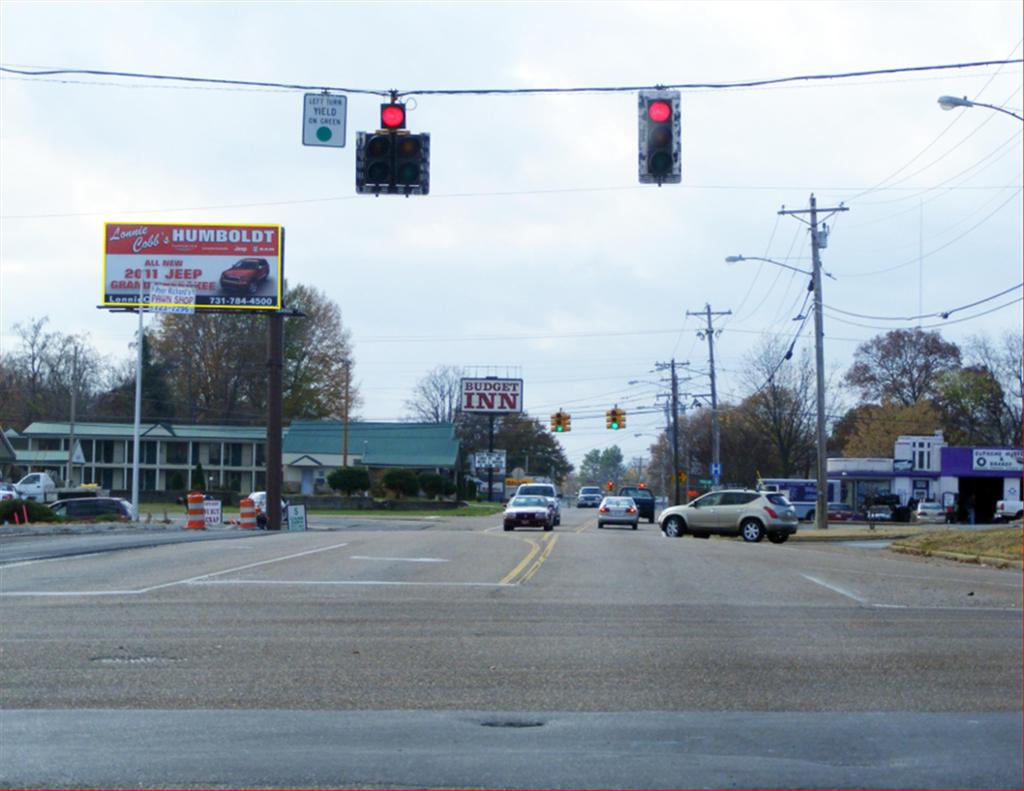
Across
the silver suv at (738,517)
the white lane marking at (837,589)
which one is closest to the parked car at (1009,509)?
the silver suv at (738,517)

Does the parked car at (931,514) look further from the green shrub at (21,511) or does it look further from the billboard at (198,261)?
the green shrub at (21,511)

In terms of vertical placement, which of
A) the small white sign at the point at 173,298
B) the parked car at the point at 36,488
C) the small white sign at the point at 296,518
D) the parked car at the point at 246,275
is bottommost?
the small white sign at the point at 296,518

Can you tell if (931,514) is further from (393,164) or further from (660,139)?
(393,164)

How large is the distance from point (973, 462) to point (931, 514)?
668 centimetres

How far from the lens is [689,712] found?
986 centimetres

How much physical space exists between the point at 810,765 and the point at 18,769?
197 inches

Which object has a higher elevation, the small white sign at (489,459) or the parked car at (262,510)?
the small white sign at (489,459)

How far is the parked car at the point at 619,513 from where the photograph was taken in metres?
51.2

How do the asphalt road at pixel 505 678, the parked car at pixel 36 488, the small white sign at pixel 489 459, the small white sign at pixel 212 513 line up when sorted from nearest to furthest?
the asphalt road at pixel 505 678, the small white sign at pixel 212 513, the parked car at pixel 36 488, the small white sign at pixel 489 459

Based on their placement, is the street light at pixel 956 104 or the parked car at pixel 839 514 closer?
the street light at pixel 956 104

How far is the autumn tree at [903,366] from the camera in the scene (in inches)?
3965

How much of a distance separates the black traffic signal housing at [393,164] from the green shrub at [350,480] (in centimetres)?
6355

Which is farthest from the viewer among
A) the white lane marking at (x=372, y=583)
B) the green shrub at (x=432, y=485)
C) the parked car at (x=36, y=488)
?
the green shrub at (x=432, y=485)

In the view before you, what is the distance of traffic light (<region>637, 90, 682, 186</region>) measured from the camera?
1633cm
